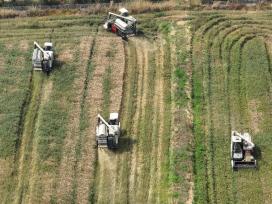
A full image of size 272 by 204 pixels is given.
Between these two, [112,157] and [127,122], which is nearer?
[112,157]

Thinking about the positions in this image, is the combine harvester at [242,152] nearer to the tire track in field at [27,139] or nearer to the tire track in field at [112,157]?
the tire track in field at [112,157]

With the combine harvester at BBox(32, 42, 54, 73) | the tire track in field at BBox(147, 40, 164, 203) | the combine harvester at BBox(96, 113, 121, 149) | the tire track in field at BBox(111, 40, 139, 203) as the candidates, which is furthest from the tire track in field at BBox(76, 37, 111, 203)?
the tire track in field at BBox(147, 40, 164, 203)

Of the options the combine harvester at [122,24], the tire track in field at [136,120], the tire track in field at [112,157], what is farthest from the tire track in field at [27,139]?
the combine harvester at [122,24]

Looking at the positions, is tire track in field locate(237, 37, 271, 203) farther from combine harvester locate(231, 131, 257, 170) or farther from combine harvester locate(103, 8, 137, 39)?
combine harvester locate(103, 8, 137, 39)

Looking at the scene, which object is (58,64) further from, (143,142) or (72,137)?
(143,142)

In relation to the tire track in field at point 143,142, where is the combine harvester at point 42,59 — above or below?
above

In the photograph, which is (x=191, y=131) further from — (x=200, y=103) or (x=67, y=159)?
(x=67, y=159)

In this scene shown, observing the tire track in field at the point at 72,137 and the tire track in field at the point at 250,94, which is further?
the tire track in field at the point at 72,137

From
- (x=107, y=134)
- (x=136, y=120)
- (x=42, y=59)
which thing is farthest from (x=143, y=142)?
(x=42, y=59)
